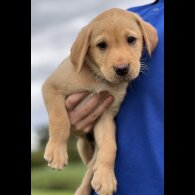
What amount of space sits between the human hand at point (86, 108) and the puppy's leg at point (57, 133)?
0.05 m

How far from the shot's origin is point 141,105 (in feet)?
6.45

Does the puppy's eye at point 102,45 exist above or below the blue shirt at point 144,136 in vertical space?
above

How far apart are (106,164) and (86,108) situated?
34 centimetres

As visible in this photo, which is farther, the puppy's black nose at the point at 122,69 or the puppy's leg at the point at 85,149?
the puppy's leg at the point at 85,149

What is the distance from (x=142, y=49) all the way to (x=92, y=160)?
677 mm

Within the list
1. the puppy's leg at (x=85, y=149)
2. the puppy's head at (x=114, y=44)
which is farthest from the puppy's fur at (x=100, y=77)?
the puppy's leg at (x=85, y=149)

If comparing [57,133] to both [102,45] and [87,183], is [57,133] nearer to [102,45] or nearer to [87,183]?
[87,183]

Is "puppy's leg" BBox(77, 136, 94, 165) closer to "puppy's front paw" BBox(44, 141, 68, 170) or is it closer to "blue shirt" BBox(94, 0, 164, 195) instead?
"puppy's front paw" BBox(44, 141, 68, 170)

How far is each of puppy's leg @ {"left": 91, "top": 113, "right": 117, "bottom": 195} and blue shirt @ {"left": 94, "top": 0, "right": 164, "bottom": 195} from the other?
0.12 feet

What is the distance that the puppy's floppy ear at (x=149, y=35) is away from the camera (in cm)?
202

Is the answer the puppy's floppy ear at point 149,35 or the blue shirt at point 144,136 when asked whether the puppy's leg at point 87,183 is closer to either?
the blue shirt at point 144,136

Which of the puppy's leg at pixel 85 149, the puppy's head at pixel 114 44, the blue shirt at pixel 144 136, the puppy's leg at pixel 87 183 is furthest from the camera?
the puppy's leg at pixel 85 149
